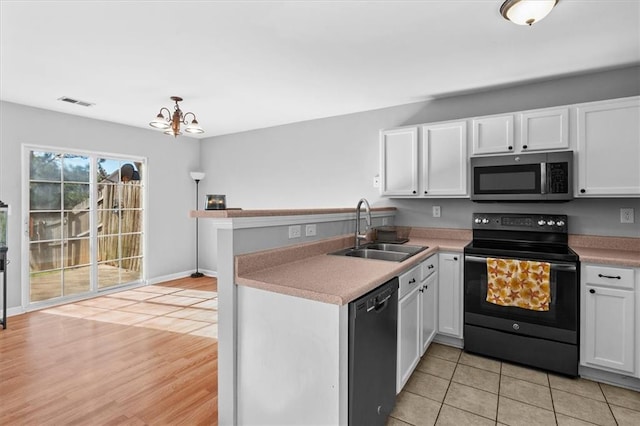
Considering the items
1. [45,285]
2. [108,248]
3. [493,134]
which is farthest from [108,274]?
[493,134]

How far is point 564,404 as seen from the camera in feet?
6.97

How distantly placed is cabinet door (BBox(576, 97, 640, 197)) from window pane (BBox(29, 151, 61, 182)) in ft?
18.6

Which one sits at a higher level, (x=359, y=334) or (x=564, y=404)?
(x=359, y=334)

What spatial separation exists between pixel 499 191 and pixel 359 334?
86.0 inches

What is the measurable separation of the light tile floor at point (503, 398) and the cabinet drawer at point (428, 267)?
2.38 feet

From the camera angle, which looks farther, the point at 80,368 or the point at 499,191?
the point at 499,191

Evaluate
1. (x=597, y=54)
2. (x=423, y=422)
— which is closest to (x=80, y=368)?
(x=423, y=422)

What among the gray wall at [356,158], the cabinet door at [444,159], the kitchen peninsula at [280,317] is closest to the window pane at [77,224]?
the gray wall at [356,158]

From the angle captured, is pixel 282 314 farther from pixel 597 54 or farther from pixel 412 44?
pixel 597 54

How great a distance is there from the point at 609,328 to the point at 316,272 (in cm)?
→ 216

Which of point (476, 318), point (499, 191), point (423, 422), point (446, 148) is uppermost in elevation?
point (446, 148)

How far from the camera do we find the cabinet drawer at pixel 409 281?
203 centimetres

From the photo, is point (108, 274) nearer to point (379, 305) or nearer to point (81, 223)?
point (81, 223)

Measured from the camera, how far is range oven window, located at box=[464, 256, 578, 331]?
7.83 feet
